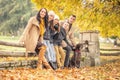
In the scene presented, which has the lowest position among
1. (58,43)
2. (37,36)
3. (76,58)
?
(76,58)

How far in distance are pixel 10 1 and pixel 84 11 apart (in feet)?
119

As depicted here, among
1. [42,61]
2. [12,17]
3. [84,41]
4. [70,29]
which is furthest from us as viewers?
[12,17]

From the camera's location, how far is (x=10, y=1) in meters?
48.3

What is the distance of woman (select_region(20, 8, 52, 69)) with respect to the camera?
8742 mm

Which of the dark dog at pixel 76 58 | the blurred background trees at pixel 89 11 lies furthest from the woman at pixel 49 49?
the blurred background trees at pixel 89 11

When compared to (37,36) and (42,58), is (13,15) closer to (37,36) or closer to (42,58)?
(37,36)

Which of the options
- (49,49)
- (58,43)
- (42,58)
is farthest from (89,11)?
(42,58)

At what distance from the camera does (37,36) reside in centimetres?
891

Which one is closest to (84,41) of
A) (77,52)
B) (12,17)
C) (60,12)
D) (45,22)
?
(77,52)

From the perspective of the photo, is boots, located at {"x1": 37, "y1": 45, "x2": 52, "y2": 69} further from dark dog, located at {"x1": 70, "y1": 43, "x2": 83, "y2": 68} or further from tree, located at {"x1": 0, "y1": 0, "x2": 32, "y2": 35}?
tree, located at {"x1": 0, "y1": 0, "x2": 32, "y2": 35}

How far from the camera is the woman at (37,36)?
8742 mm

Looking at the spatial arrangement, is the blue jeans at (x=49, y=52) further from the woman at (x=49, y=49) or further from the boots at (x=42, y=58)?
the boots at (x=42, y=58)

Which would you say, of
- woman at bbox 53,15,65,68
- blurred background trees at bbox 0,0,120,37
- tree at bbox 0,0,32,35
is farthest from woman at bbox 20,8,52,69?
tree at bbox 0,0,32,35

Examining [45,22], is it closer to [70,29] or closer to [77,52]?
[70,29]
